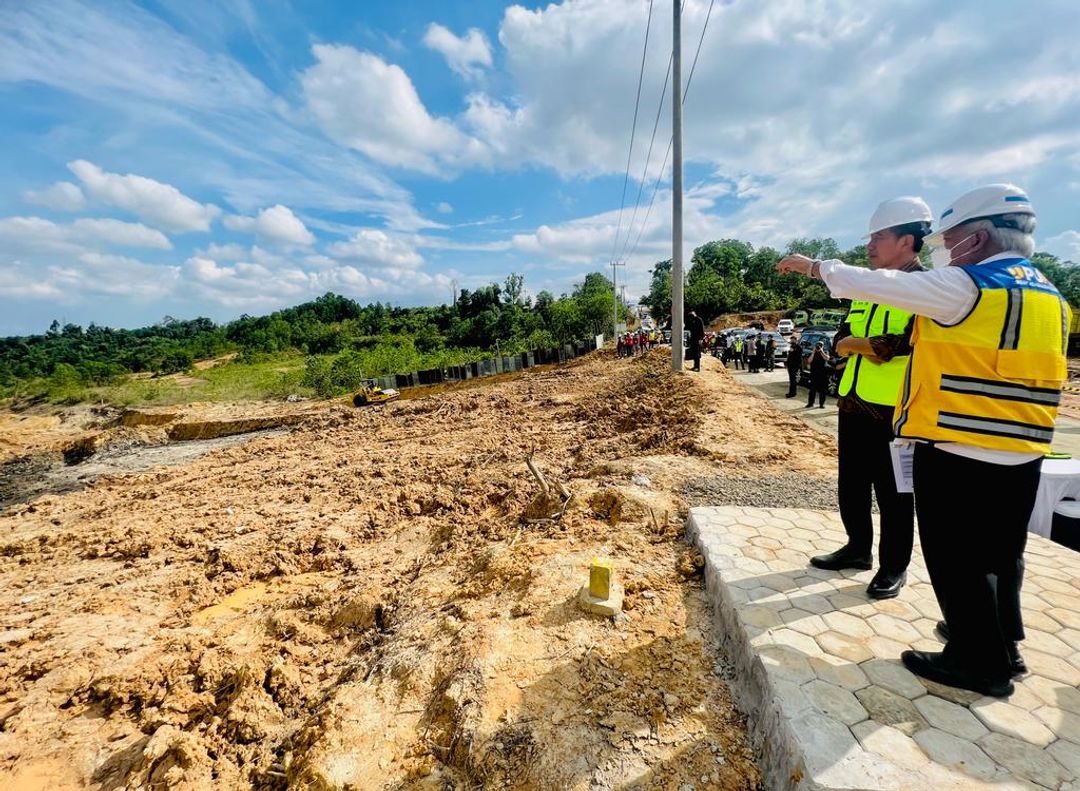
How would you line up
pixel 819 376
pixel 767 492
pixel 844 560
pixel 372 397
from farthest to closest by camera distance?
pixel 372 397
pixel 819 376
pixel 767 492
pixel 844 560

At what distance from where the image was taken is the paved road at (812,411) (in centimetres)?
543

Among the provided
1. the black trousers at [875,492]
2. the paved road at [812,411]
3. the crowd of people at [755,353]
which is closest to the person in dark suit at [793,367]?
the paved road at [812,411]

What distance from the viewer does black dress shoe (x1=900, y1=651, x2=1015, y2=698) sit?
165 cm

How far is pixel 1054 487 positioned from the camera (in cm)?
230

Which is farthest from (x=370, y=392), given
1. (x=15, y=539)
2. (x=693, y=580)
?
(x=693, y=580)

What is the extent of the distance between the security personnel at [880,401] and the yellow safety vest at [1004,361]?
1.94 ft

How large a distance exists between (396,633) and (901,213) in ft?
12.4

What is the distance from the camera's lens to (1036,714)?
163 cm

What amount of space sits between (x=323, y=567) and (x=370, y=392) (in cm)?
1305

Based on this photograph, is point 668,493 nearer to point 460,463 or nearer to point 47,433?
point 460,463

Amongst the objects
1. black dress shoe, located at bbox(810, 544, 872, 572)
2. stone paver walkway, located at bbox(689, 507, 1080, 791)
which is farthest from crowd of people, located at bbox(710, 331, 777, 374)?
black dress shoe, located at bbox(810, 544, 872, 572)

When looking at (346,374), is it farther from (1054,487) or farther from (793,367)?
(1054,487)

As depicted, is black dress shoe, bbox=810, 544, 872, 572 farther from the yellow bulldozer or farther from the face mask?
the yellow bulldozer

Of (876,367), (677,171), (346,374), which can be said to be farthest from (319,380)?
(876,367)
